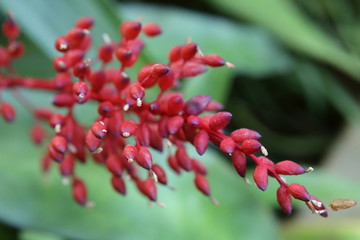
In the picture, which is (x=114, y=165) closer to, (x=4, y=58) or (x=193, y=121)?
(x=193, y=121)

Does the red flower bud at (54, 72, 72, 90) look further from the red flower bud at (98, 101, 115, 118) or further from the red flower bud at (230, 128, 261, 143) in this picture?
the red flower bud at (230, 128, 261, 143)

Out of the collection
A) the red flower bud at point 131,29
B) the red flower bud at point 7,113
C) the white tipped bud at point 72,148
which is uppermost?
the red flower bud at point 131,29

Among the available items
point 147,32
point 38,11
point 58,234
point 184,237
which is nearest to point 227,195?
point 184,237

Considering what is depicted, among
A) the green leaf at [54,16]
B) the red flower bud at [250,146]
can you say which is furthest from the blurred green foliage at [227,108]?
the red flower bud at [250,146]

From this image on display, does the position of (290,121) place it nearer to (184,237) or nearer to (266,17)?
(266,17)

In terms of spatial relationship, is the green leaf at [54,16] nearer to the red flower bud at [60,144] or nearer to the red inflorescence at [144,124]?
the red inflorescence at [144,124]

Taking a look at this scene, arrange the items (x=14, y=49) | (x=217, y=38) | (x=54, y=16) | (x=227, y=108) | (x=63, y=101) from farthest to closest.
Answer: (x=227, y=108), (x=217, y=38), (x=54, y=16), (x=14, y=49), (x=63, y=101)

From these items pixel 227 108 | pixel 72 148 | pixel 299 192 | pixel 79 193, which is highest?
pixel 299 192

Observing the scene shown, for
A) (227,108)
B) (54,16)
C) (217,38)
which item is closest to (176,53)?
(54,16)
